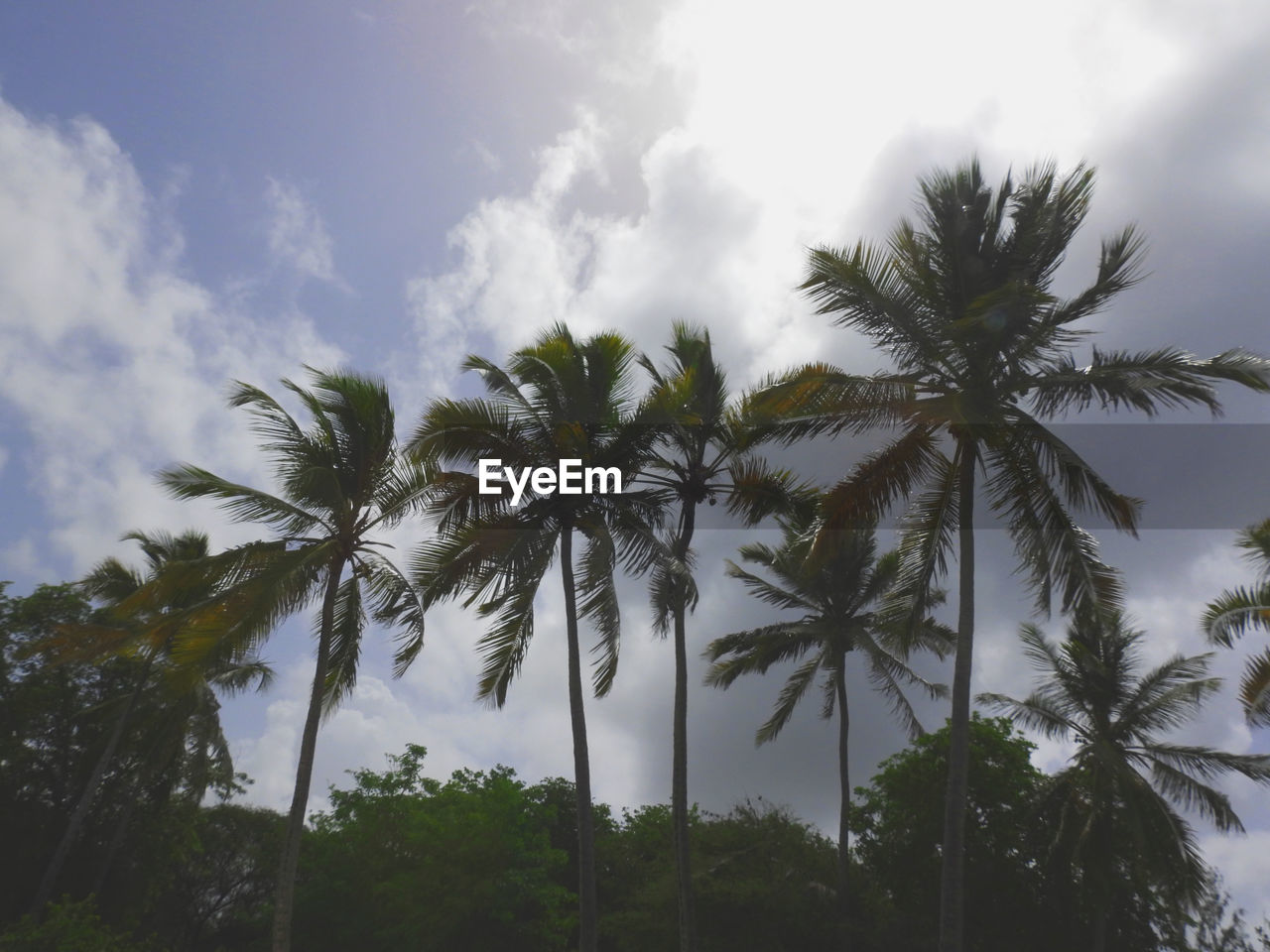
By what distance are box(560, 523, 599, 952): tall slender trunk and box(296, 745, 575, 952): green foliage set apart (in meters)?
9.76

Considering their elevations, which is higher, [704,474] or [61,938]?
[704,474]

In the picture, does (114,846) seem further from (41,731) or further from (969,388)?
(969,388)

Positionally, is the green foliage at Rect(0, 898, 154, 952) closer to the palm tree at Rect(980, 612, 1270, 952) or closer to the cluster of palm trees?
the cluster of palm trees

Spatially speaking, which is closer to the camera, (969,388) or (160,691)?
(969,388)

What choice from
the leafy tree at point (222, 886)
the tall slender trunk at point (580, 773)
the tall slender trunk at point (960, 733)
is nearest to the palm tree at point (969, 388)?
the tall slender trunk at point (960, 733)

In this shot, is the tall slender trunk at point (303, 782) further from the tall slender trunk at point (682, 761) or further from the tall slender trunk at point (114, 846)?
the tall slender trunk at point (114, 846)

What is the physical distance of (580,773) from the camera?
1374cm

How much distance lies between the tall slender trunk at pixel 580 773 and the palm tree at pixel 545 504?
17 millimetres

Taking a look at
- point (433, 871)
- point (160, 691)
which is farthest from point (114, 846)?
point (433, 871)

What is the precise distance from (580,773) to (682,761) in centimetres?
210

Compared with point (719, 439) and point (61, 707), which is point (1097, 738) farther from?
point (61, 707)

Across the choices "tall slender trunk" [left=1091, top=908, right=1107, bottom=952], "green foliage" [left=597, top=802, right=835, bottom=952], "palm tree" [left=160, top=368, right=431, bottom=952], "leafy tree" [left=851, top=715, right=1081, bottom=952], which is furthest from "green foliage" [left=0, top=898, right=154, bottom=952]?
"tall slender trunk" [left=1091, top=908, right=1107, bottom=952]

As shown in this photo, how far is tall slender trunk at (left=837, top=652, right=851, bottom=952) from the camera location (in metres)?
20.6

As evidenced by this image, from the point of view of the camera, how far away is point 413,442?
14273 millimetres
